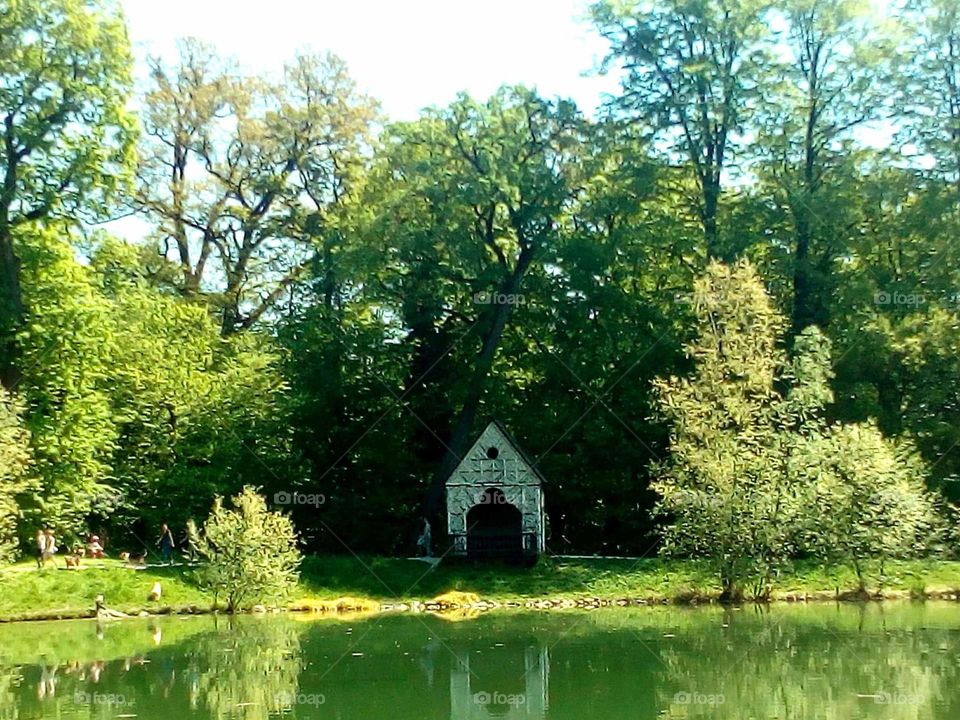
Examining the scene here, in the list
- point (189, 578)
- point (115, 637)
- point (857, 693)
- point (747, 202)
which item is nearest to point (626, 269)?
point (747, 202)

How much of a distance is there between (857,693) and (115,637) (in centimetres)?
1361

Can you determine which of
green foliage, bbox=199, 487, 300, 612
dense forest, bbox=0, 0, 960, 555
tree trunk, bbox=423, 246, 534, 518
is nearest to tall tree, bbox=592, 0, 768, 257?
dense forest, bbox=0, 0, 960, 555

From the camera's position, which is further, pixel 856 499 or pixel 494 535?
pixel 494 535

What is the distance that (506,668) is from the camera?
17.7 metres

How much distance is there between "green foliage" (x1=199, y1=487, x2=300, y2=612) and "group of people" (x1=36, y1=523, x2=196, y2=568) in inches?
26.7

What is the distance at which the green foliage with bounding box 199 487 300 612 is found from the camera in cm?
2628

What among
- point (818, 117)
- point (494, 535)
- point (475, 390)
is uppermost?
point (818, 117)

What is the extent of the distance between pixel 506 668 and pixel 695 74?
23.0 m

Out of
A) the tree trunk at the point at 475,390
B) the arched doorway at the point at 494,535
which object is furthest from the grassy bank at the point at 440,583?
the tree trunk at the point at 475,390

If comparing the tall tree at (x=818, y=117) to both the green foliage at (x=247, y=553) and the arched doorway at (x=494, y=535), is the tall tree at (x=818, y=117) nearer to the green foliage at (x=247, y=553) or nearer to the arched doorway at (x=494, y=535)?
the arched doorway at (x=494, y=535)

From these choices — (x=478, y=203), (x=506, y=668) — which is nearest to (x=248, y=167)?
(x=478, y=203)

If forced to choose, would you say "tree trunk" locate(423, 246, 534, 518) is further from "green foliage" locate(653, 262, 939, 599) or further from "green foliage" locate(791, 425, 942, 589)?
"green foliage" locate(791, 425, 942, 589)

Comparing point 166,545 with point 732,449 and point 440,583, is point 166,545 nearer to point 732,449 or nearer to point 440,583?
point 440,583

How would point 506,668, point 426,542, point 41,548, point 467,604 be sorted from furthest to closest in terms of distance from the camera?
point 426,542, point 41,548, point 467,604, point 506,668
